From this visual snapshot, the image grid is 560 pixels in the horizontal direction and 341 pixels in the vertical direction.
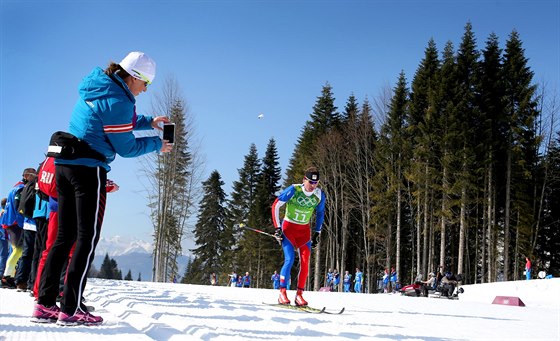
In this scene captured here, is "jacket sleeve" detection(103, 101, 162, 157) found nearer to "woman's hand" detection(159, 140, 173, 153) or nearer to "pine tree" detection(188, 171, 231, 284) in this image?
"woman's hand" detection(159, 140, 173, 153)

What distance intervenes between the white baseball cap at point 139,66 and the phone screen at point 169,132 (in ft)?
1.24

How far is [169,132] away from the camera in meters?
4.10

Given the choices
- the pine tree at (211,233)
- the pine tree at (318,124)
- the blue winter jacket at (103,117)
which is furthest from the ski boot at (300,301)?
the pine tree at (211,233)

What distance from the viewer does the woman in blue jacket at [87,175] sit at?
365cm

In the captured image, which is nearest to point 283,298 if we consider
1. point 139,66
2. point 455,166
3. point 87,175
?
point 87,175

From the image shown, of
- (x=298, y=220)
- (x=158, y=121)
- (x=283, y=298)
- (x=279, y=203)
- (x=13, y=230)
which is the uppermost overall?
(x=158, y=121)

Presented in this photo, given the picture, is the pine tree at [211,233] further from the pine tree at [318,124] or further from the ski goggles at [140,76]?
the ski goggles at [140,76]

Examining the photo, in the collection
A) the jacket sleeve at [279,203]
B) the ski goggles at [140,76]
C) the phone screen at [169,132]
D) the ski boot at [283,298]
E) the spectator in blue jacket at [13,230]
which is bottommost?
the ski boot at [283,298]

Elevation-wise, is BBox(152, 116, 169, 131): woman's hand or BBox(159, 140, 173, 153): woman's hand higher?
BBox(152, 116, 169, 131): woman's hand

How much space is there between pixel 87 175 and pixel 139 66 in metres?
0.94

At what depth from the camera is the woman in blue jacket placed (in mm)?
3652

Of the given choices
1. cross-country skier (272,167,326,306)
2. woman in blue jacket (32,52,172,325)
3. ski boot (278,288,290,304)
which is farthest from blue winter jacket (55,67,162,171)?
ski boot (278,288,290,304)

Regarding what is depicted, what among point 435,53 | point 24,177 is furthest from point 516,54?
point 24,177

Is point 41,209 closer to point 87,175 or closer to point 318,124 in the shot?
point 87,175
